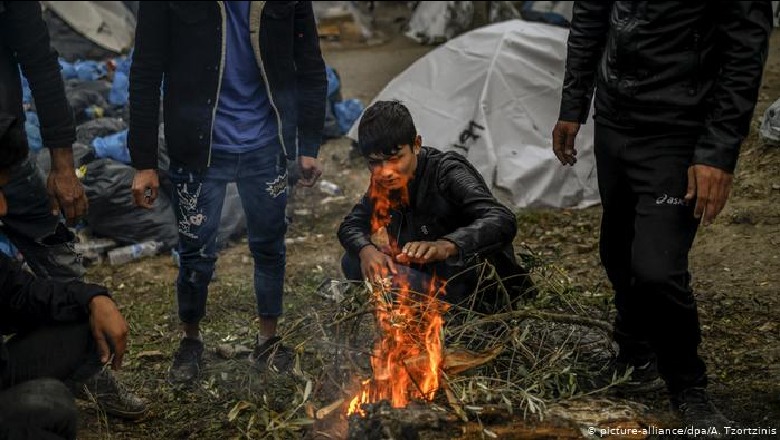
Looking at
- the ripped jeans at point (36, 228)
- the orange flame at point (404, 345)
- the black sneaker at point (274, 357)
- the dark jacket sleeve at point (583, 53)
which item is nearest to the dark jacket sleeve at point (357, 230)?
the orange flame at point (404, 345)

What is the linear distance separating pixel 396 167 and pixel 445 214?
1.15 feet

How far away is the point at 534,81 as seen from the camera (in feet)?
24.2

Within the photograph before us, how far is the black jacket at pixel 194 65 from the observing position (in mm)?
3506

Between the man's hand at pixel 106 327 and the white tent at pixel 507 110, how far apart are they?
14.6 feet

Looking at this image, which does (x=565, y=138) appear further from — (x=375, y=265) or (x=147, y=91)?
(x=147, y=91)

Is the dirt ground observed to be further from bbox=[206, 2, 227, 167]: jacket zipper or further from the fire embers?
bbox=[206, 2, 227, 167]: jacket zipper

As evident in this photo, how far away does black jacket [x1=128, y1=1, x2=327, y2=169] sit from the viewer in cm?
351

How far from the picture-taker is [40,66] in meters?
3.76

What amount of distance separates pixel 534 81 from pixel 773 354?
4077mm

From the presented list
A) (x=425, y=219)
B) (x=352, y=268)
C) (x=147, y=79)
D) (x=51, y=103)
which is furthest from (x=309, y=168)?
(x=51, y=103)

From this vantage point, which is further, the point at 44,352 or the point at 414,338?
the point at 414,338

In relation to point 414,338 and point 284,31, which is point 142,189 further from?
point 414,338

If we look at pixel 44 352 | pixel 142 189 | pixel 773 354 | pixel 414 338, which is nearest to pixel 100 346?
pixel 44 352

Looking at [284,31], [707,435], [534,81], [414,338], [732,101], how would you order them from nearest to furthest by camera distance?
[732,101], [707,435], [414,338], [284,31], [534,81]
